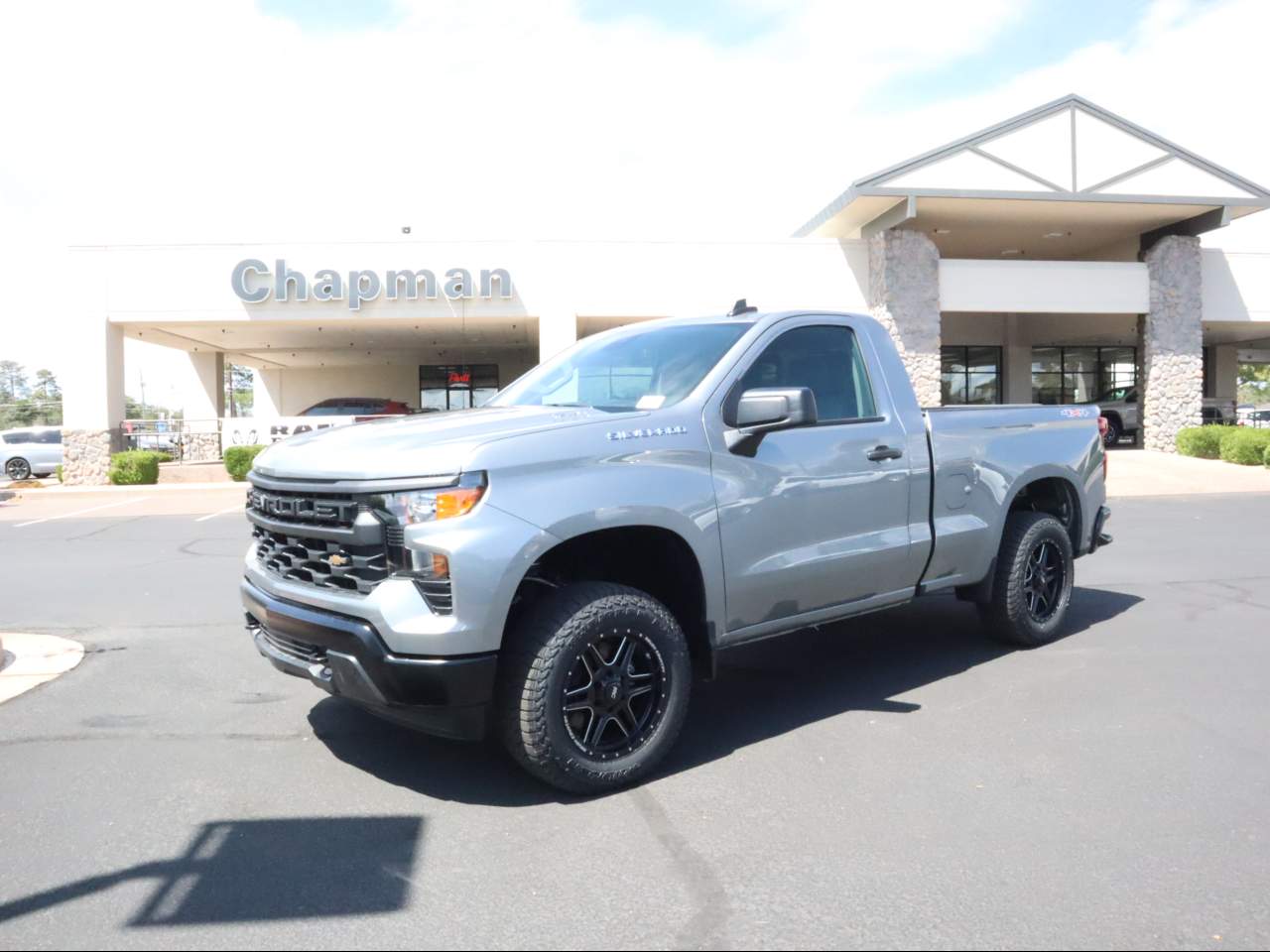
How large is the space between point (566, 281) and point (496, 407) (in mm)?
18961

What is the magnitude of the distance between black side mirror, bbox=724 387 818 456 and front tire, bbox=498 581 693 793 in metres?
0.83

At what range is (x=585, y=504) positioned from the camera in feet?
12.5

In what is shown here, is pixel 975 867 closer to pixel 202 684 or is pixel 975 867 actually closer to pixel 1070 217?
pixel 202 684

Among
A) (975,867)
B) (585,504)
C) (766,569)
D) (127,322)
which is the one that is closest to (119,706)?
(585,504)

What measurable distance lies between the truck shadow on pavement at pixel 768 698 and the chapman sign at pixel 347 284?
17.7 meters

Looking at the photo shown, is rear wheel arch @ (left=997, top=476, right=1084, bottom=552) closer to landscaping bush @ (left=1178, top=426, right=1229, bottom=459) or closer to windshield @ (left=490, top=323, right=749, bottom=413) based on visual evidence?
windshield @ (left=490, top=323, right=749, bottom=413)

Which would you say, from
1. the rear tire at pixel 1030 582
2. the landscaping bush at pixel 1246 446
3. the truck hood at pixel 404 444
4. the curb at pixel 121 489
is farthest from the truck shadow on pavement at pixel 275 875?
the landscaping bush at pixel 1246 446

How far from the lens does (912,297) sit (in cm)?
2355

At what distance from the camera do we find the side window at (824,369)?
15.8 feet

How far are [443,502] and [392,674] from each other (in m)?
0.65

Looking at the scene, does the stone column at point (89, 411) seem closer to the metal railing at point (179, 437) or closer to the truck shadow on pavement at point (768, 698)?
the metal railing at point (179, 437)

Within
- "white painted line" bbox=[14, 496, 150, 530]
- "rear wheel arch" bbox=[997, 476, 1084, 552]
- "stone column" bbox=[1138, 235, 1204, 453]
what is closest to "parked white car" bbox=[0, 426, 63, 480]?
"white painted line" bbox=[14, 496, 150, 530]

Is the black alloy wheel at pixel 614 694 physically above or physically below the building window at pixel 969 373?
below

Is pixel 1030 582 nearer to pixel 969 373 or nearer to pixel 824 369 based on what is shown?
pixel 824 369
